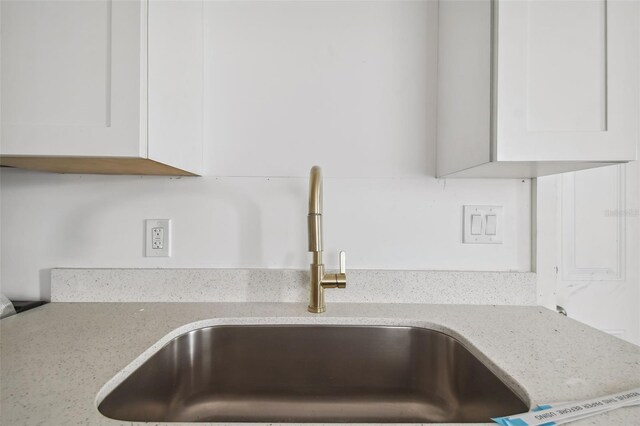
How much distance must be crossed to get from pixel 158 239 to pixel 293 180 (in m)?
0.49

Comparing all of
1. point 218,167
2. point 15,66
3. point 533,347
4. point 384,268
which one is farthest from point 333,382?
point 15,66

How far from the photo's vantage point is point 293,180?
1.04m

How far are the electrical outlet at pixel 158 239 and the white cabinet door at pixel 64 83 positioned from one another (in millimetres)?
400

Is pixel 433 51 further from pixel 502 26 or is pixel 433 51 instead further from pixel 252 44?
pixel 252 44

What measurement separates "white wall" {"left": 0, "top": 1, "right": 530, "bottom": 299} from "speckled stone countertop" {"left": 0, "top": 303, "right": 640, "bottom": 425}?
0.55 feet

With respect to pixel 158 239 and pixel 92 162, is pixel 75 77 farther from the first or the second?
pixel 158 239

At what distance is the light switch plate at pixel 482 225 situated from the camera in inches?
40.2

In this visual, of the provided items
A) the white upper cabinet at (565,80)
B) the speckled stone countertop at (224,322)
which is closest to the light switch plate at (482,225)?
the speckled stone countertop at (224,322)

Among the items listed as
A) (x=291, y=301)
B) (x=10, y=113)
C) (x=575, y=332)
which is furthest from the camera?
(x=291, y=301)

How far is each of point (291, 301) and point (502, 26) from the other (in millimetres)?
919

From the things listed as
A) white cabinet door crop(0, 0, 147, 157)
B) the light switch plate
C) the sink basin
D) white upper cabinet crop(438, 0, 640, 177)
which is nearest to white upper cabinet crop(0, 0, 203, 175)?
white cabinet door crop(0, 0, 147, 157)

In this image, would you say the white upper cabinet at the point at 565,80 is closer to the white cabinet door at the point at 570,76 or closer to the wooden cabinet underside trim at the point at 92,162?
the white cabinet door at the point at 570,76

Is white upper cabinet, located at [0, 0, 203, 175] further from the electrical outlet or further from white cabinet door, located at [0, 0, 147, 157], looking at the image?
the electrical outlet

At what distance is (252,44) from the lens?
3.42 feet
